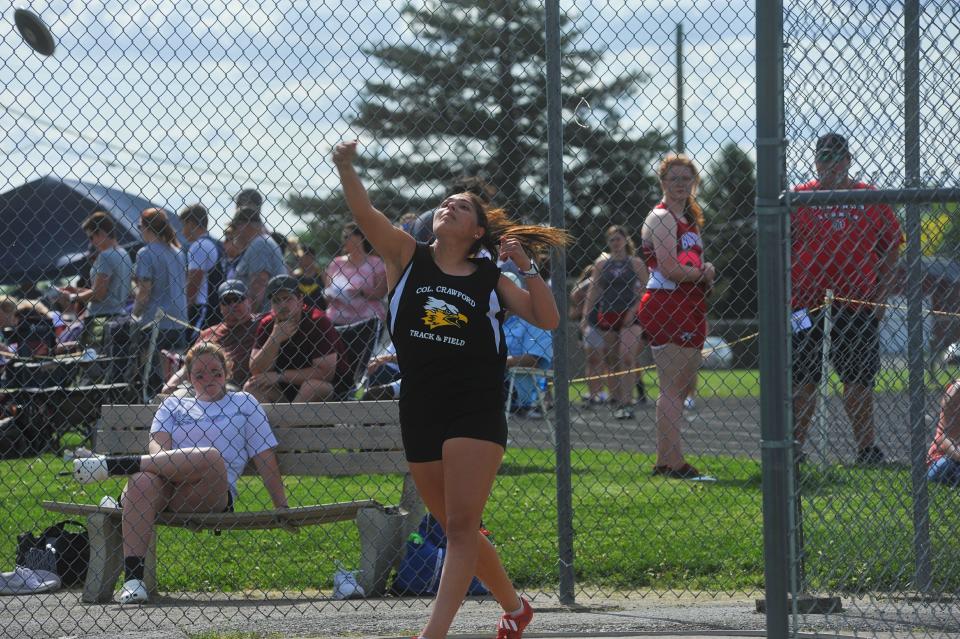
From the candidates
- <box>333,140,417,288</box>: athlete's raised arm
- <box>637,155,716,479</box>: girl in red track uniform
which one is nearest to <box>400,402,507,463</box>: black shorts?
<box>333,140,417,288</box>: athlete's raised arm

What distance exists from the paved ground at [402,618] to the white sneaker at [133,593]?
4cm

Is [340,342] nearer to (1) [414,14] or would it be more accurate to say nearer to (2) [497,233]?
(1) [414,14]

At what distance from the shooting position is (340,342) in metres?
7.97

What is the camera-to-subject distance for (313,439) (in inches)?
245

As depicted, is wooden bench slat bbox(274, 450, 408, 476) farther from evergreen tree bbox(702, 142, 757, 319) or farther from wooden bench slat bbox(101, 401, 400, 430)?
evergreen tree bbox(702, 142, 757, 319)

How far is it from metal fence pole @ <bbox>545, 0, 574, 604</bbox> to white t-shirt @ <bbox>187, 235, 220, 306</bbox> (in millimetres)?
4312

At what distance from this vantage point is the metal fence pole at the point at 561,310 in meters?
5.25

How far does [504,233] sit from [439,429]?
838 millimetres

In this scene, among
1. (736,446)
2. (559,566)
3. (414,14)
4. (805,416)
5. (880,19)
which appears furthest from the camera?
(736,446)

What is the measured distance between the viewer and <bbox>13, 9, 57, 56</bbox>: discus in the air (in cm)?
500

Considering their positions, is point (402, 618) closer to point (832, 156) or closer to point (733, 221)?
point (832, 156)

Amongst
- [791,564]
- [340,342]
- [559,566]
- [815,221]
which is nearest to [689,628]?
[559,566]

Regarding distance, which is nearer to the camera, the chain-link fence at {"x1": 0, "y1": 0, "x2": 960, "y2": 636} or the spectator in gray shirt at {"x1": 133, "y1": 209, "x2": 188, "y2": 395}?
the chain-link fence at {"x1": 0, "y1": 0, "x2": 960, "y2": 636}

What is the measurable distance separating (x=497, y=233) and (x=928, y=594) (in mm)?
2217
